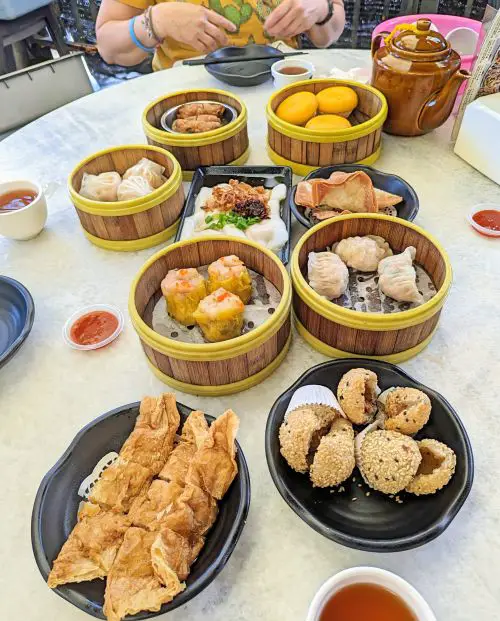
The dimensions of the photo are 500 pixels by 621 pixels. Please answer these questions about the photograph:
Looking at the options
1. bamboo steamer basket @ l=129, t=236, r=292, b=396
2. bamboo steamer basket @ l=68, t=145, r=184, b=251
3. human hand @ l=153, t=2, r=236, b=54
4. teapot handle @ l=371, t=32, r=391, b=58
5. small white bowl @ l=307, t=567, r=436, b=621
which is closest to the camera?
small white bowl @ l=307, t=567, r=436, b=621

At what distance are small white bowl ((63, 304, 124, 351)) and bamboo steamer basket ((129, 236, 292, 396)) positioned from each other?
131mm

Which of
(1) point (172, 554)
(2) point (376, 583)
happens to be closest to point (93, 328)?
(1) point (172, 554)

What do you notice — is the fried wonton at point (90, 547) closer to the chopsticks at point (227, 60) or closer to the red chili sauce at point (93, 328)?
the red chili sauce at point (93, 328)

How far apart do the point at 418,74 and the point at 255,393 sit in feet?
4.88

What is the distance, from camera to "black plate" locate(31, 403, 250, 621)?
94 cm

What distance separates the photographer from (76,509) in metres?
1.12

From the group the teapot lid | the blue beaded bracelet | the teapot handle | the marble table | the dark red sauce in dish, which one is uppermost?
the teapot lid

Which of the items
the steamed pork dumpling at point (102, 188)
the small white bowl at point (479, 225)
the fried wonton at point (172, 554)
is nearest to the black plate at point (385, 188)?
the small white bowl at point (479, 225)

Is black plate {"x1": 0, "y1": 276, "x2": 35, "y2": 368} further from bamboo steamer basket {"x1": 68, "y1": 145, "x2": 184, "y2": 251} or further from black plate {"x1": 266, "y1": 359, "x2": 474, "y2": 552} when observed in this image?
black plate {"x1": 266, "y1": 359, "x2": 474, "y2": 552}

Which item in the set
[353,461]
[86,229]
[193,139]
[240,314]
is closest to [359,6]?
[193,139]

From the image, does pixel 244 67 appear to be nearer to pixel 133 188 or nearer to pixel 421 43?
pixel 421 43

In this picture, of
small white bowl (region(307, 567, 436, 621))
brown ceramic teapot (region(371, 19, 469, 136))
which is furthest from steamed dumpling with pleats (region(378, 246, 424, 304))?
brown ceramic teapot (region(371, 19, 469, 136))

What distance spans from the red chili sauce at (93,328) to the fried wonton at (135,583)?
27.1 inches

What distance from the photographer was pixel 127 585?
0.95m
